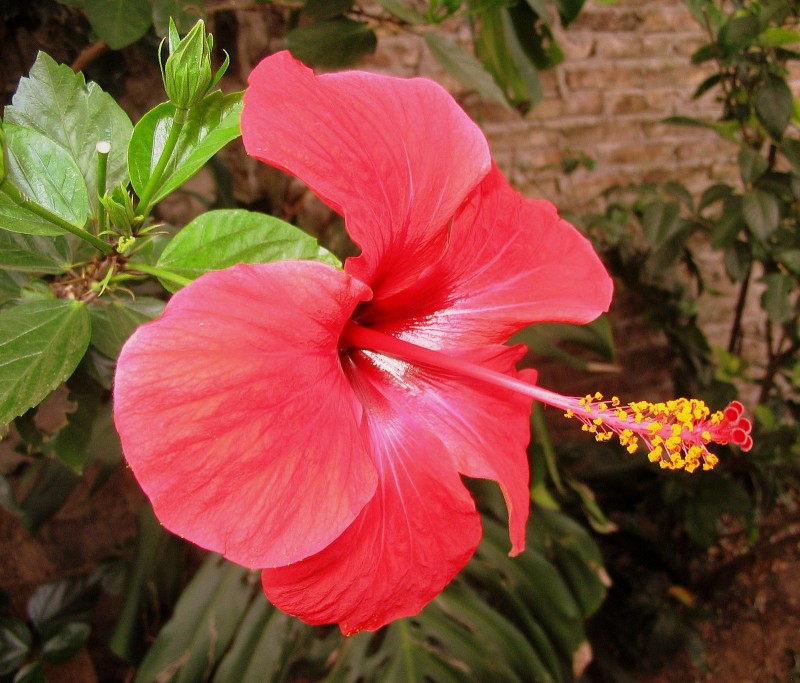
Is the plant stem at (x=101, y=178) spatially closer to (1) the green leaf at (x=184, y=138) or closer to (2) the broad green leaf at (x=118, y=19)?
(1) the green leaf at (x=184, y=138)

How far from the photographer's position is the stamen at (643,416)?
0.47m

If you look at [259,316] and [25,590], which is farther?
[25,590]

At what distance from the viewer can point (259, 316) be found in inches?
13.7

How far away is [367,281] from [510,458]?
0.21 meters

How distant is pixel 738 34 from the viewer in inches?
53.8

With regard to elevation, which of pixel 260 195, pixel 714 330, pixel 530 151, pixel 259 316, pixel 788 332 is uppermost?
pixel 259 316

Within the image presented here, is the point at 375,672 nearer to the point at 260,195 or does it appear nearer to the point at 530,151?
the point at 260,195

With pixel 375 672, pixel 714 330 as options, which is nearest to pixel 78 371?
pixel 375 672

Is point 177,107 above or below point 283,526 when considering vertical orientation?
above

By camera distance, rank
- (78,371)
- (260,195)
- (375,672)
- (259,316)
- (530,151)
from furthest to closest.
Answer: (530,151)
(260,195)
(375,672)
(78,371)
(259,316)

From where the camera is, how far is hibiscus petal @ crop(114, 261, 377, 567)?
12.8 inches

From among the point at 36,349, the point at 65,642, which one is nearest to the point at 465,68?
the point at 36,349

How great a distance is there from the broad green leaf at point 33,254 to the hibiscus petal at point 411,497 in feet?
0.81

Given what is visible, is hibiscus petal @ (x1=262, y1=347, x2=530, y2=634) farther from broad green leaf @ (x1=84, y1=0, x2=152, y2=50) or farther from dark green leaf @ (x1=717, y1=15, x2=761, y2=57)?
dark green leaf @ (x1=717, y1=15, x2=761, y2=57)
